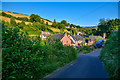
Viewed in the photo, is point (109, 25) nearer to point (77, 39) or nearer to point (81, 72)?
point (77, 39)

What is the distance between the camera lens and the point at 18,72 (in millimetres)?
4289

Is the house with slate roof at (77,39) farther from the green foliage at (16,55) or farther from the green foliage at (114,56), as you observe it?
the green foliage at (16,55)

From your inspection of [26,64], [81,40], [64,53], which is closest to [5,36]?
[26,64]

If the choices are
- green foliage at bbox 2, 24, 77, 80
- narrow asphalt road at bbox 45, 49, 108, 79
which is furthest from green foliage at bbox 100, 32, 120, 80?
green foliage at bbox 2, 24, 77, 80

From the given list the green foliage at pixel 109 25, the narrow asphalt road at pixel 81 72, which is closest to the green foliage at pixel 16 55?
the narrow asphalt road at pixel 81 72

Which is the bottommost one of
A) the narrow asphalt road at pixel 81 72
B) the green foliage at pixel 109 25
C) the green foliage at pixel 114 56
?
the narrow asphalt road at pixel 81 72

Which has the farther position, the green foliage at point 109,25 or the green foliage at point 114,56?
the green foliage at point 109,25

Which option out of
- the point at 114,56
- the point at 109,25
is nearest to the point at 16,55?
the point at 114,56

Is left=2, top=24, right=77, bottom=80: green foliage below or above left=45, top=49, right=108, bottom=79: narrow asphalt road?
above

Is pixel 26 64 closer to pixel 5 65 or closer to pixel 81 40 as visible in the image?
pixel 5 65

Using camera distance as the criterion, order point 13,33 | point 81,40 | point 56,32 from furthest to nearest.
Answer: point 81,40, point 56,32, point 13,33

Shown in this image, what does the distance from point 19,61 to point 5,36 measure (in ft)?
3.98

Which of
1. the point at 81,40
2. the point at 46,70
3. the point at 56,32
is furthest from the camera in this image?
the point at 81,40

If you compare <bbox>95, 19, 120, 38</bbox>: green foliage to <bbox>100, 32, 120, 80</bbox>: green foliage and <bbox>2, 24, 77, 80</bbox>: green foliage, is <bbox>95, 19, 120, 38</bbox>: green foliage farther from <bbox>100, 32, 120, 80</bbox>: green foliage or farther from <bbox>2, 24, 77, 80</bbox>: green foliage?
<bbox>2, 24, 77, 80</bbox>: green foliage
